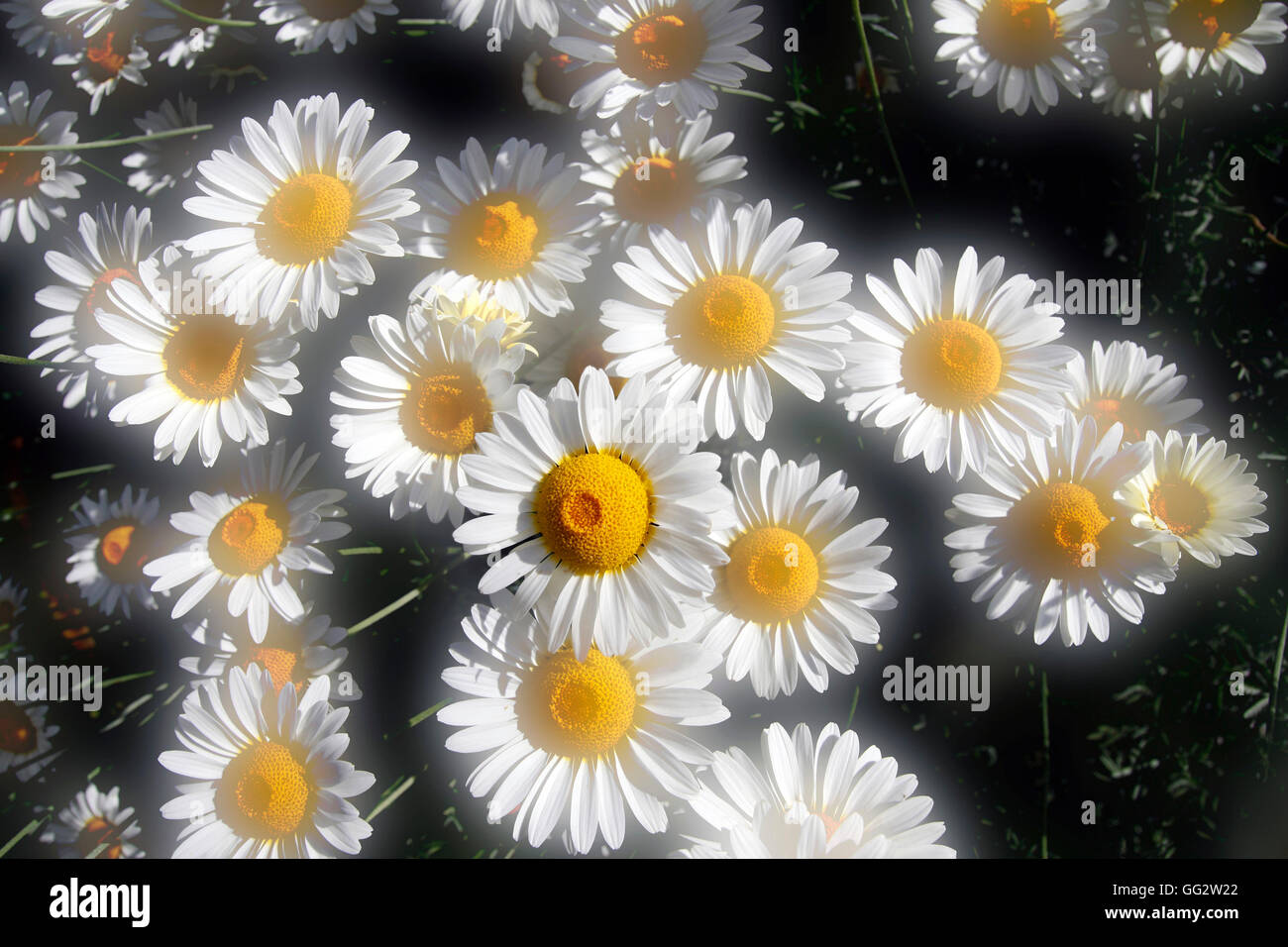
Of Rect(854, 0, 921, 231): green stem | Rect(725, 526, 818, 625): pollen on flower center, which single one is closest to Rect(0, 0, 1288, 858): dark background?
Rect(854, 0, 921, 231): green stem

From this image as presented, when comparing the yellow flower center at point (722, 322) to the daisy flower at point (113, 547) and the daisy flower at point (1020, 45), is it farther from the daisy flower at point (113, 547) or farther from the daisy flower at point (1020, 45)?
the daisy flower at point (113, 547)

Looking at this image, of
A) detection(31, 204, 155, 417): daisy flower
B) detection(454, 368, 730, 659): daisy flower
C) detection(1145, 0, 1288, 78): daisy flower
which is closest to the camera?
detection(454, 368, 730, 659): daisy flower

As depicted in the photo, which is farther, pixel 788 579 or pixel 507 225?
pixel 507 225

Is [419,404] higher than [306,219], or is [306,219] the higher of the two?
[306,219]

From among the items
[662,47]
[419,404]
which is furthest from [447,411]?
[662,47]

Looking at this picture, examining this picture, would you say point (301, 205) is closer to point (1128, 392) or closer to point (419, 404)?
point (419, 404)

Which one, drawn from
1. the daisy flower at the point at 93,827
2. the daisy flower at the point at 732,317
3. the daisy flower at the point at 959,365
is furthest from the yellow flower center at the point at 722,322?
the daisy flower at the point at 93,827

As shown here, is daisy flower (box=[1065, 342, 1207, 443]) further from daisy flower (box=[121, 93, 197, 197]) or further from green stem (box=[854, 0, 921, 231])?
daisy flower (box=[121, 93, 197, 197])
